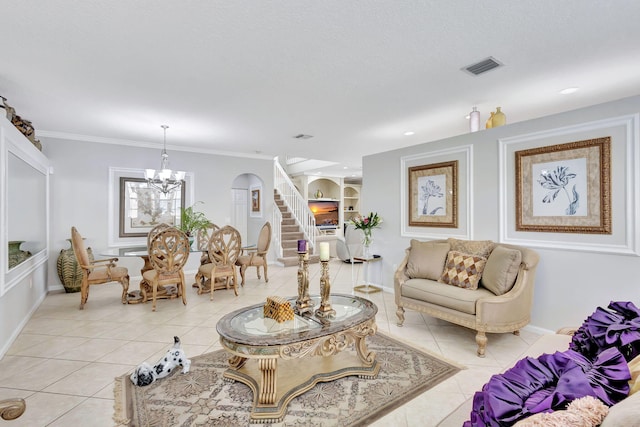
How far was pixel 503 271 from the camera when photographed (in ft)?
9.64

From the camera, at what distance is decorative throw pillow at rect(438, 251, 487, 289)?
10.3 ft

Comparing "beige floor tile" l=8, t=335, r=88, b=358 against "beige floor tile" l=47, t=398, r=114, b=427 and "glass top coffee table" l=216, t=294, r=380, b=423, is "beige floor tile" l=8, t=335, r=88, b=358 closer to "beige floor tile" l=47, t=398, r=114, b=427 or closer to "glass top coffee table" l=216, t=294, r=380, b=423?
"beige floor tile" l=47, t=398, r=114, b=427

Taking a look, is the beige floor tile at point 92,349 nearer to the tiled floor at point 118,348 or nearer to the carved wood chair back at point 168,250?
the tiled floor at point 118,348

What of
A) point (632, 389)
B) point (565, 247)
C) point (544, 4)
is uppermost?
point (544, 4)

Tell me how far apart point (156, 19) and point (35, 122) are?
3.78 meters

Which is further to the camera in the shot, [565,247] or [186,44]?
[565,247]

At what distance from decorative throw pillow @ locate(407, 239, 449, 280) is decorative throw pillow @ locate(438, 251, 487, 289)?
10cm

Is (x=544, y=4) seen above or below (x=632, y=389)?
above

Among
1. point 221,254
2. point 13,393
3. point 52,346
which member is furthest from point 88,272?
point 13,393

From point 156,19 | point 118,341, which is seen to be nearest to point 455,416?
point 156,19

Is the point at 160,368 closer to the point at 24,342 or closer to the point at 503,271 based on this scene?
the point at 24,342

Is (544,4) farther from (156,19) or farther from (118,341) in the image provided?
(118,341)

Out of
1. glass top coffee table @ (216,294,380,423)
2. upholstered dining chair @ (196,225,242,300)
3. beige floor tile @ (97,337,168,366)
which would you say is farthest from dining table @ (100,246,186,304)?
glass top coffee table @ (216,294,380,423)

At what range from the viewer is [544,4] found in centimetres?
190
